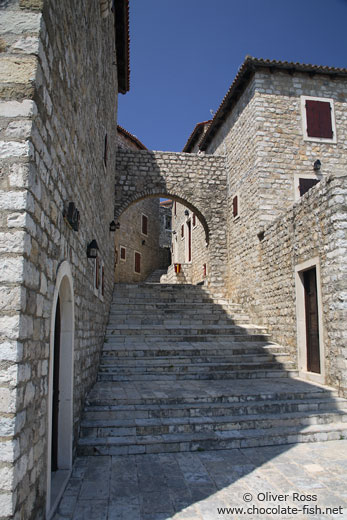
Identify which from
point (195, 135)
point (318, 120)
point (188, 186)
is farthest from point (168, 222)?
point (318, 120)

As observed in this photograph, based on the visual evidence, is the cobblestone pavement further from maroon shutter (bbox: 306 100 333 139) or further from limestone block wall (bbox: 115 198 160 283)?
limestone block wall (bbox: 115 198 160 283)

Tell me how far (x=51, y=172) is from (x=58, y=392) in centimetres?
217

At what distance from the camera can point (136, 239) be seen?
2244 cm

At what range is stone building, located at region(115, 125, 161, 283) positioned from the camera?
66.2ft

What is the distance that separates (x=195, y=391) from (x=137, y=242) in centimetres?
1691

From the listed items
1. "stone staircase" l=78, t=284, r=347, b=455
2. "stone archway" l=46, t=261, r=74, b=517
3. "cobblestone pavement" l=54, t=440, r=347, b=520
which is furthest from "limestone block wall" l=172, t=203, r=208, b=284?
"stone archway" l=46, t=261, r=74, b=517

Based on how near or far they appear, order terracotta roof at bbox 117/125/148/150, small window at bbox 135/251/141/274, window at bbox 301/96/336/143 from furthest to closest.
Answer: small window at bbox 135/251/141/274, terracotta roof at bbox 117/125/148/150, window at bbox 301/96/336/143

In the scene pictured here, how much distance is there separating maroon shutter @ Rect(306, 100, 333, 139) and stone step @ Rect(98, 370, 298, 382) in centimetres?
642


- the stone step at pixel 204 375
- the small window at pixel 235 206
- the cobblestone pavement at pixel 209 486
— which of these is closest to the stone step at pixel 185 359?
the stone step at pixel 204 375

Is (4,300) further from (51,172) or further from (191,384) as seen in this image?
(191,384)

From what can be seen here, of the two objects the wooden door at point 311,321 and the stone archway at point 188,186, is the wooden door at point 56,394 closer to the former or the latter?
the wooden door at point 311,321

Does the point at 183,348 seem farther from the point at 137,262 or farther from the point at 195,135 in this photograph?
the point at 137,262

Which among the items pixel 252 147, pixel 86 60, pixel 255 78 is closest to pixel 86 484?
pixel 86 60

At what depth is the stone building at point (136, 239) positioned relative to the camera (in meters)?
20.2
